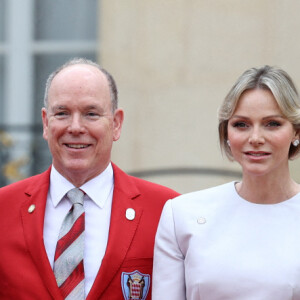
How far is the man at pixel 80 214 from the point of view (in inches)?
134

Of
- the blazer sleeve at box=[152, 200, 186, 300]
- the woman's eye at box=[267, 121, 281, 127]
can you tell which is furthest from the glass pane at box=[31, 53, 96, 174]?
the woman's eye at box=[267, 121, 281, 127]

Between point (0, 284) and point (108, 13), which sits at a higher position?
point (108, 13)

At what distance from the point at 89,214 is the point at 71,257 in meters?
0.22

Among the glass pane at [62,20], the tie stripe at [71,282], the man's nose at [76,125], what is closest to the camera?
the tie stripe at [71,282]

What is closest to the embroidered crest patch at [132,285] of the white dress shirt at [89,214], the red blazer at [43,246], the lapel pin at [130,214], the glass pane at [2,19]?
the red blazer at [43,246]

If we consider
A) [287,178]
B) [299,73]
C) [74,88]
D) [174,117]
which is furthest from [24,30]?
[287,178]

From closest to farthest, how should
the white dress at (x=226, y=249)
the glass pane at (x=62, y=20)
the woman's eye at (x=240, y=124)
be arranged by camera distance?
1. the white dress at (x=226, y=249)
2. the woman's eye at (x=240, y=124)
3. the glass pane at (x=62, y=20)

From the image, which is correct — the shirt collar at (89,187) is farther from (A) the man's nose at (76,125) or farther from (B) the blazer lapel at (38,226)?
(A) the man's nose at (76,125)

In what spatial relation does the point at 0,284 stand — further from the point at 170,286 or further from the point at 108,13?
the point at 108,13

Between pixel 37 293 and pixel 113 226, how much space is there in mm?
395

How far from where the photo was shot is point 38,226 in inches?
136

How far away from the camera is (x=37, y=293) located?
338 centimetres

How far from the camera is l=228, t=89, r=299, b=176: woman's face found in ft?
10.5

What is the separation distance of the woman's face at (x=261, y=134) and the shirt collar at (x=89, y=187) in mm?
644
